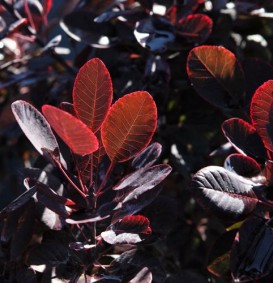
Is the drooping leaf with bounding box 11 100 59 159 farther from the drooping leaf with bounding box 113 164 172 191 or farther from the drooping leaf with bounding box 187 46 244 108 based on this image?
the drooping leaf with bounding box 187 46 244 108

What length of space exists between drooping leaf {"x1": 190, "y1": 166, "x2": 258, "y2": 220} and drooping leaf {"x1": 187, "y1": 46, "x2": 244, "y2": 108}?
21 centimetres

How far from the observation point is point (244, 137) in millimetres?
945

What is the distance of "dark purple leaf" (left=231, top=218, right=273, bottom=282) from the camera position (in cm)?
85

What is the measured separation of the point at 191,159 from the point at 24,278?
1.73ft

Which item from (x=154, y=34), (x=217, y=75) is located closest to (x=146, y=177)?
(x=217, y=75)

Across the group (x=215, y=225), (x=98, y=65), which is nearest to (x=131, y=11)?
(x=98, y=65)

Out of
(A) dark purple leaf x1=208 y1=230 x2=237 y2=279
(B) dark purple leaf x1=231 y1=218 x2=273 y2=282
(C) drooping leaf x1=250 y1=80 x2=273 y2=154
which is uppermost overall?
(C) drooping leaf x1=250 y1=80 x2=273 y2=154

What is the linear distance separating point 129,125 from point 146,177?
8cm

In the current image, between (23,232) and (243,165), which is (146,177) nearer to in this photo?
(243,165)

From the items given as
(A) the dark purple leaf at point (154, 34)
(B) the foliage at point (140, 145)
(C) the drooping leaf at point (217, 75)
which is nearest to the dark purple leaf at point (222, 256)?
(B) the foliage at point (140, 145)

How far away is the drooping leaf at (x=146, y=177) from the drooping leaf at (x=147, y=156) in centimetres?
5

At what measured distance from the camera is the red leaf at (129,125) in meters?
0.82

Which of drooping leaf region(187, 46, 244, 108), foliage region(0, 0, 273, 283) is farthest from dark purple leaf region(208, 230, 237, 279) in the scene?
drooping leaf region(187, 46, 244, 108)

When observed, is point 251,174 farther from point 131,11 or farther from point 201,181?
point 131,11
